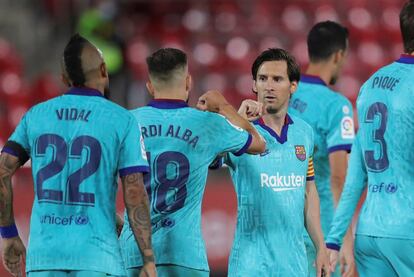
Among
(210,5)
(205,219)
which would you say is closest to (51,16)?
(210,5)

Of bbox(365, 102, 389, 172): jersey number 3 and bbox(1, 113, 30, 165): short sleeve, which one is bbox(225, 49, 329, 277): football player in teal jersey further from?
bbox(1, 113, 30, 165): short sleeve

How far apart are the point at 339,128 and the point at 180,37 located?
825 centimetres

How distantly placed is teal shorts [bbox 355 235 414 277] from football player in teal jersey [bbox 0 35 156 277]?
1.26 metres

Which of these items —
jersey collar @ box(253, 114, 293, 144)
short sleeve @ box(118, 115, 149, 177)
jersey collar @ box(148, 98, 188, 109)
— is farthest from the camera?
jersey collar @ box(253, 114, 293, 144)

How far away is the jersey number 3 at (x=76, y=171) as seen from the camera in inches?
193

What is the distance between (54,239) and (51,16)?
1094 cm

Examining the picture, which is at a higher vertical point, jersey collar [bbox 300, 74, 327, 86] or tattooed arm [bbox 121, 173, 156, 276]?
jersey collar [bbox 300, 74, 327, 86]

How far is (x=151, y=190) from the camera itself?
5500mm

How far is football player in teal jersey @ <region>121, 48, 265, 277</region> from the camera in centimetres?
549

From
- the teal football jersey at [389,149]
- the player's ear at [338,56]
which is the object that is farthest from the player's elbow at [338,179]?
the teal football jersey at [389,149]

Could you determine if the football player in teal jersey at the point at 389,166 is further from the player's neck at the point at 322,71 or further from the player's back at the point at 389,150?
the player's neck at the point at 322,71

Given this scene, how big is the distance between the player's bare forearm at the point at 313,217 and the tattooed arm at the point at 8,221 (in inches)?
68.8

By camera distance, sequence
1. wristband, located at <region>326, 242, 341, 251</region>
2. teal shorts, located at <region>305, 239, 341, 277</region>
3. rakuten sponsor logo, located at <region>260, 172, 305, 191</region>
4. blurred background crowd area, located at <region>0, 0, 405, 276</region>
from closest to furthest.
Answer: rakuten sponsor logo, located at <region>260, 172, 305, 191</region>
wristband, located at <region>326, 242, 341, 251</region>
teal shorts, located at <region>305, 239, 341, 277</region>
blurred background crowd area, located at <region>0, 0, 405, 276</region>

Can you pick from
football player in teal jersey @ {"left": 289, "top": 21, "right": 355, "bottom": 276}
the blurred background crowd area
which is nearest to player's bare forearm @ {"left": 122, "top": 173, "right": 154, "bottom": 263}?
football player in teal jersey @ {"left": 289, "top": 21, "right": 355, "bottom": 276}
